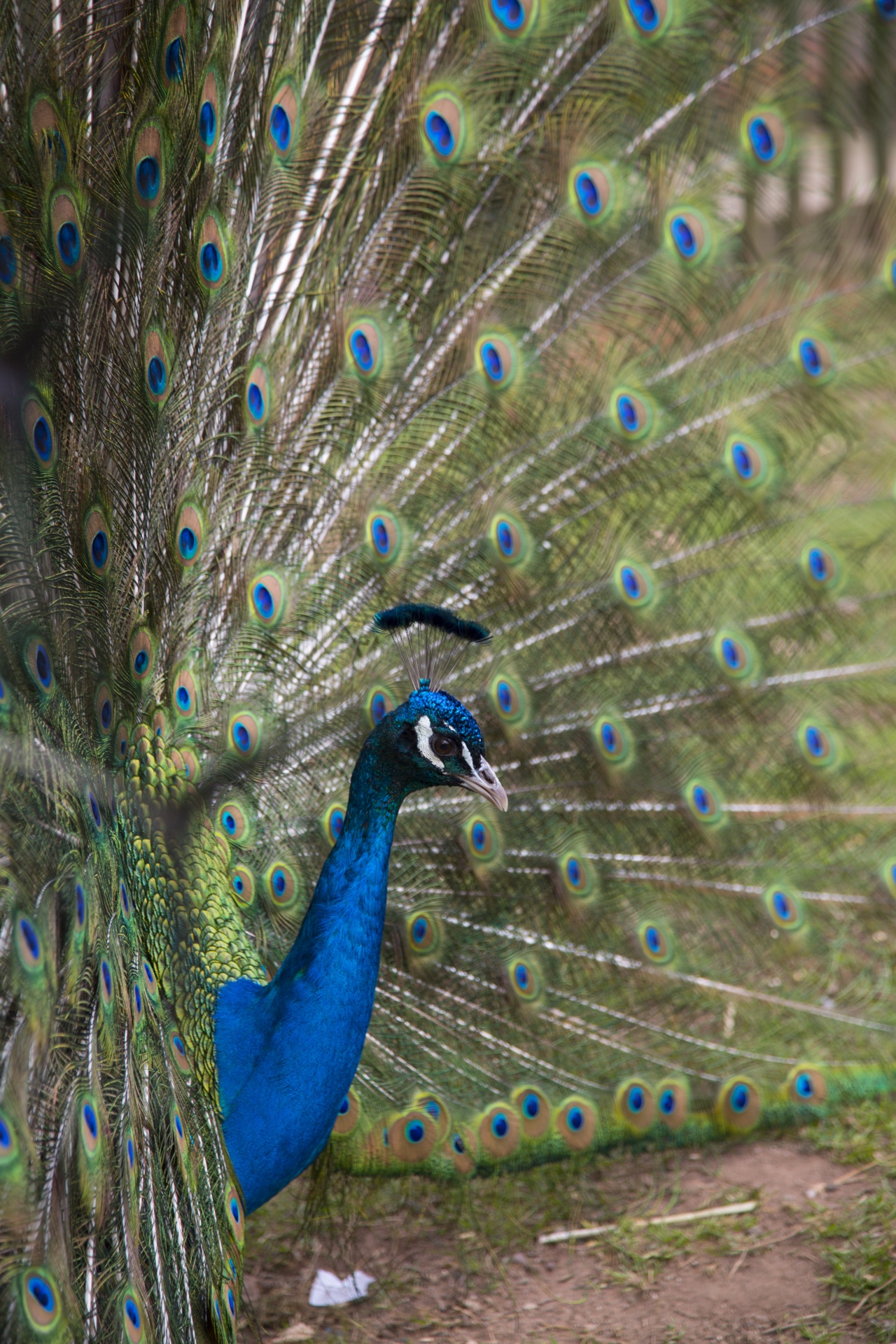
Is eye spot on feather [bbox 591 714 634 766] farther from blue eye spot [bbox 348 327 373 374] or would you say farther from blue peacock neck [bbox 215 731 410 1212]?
blue eye spot [bbox 348 327 373 374]

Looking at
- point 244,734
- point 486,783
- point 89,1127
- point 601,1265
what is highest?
point 244,734

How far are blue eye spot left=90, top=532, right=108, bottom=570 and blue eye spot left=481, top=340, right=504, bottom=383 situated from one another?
2.66 ft

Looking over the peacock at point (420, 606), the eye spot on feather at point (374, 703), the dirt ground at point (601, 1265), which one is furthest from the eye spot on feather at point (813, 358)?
the dirt ground at point (601, 1265)

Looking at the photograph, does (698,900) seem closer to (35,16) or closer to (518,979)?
(518,979)

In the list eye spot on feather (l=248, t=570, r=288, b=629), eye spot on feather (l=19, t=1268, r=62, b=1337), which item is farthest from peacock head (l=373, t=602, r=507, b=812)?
eye spot on feather (l=19, t=1268, r=62, b=1337)

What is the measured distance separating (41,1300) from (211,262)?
1155 mm

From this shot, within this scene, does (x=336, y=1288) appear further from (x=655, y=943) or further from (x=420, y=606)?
(x=420, y=606)

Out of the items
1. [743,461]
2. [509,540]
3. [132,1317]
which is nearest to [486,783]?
[509,540]

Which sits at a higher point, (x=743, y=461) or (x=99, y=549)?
(x=743, y=461)

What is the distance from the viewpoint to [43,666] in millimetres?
1308

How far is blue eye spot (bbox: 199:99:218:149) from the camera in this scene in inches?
56.8

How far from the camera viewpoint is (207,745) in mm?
1796

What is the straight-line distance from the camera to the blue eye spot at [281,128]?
1.66 m

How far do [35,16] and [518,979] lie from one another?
1.60 meters
